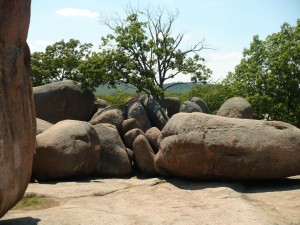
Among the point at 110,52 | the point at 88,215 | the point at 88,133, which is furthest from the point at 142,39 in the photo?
the point at 88,215

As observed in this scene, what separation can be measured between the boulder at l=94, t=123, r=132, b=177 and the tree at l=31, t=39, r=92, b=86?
21343 mm

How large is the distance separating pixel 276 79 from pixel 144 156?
1399 cm

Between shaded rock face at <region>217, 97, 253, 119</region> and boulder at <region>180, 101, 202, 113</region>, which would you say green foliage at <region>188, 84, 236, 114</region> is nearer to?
boulder at <region>180, 101, 202, 113</region>

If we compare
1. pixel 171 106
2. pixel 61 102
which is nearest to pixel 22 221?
pixel 61 102

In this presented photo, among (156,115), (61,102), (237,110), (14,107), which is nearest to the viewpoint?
(14,107)

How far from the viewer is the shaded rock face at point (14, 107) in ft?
17.8

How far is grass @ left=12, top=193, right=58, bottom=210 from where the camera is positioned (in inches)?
313

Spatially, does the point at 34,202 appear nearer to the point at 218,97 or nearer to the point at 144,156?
the point at 144,156

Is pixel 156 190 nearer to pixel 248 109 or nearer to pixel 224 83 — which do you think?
pixel 248 109

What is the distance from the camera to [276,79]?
24.2 m

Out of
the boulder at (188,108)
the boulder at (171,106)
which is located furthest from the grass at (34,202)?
the boulder at (171,106)

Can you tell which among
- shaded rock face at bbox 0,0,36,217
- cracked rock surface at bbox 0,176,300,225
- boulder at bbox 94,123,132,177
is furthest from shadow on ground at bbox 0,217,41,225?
boulder at bbox 94,123,132,177

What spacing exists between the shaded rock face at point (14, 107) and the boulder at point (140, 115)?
43.5 ft

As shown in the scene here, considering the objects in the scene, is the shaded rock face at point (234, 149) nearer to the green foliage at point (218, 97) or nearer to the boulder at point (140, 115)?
the boulder at point (140, 115)
